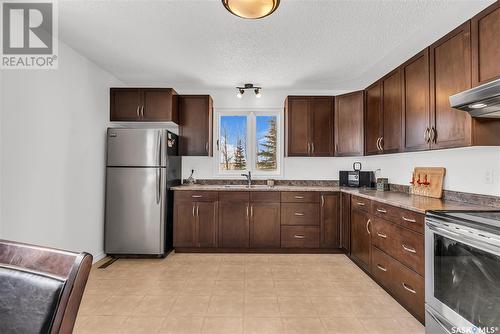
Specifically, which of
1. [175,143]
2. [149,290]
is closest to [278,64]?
[175,143]

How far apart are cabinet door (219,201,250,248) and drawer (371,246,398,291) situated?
5.39 feet

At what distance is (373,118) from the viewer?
11.2 ft

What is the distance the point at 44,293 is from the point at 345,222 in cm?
338

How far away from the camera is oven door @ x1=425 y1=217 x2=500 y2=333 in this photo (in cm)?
134

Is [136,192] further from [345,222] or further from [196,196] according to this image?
[345,222]

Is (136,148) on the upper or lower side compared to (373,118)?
lower

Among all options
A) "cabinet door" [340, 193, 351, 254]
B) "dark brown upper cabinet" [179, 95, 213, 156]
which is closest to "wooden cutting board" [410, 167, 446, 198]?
"cabinet door" [340, 193, 351, 254]

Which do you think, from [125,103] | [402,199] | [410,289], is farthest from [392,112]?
[125,103]

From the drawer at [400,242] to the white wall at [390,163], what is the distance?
0.73 m

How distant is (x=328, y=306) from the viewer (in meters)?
2.29

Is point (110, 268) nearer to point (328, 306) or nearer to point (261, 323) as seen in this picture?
point (261, 323)

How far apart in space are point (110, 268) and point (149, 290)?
2.94 feet

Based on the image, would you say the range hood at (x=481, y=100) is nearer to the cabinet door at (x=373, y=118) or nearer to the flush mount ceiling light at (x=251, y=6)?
the flush mount ceiling light at (x=251, y=6)

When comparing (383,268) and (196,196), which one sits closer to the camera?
(383,268)
